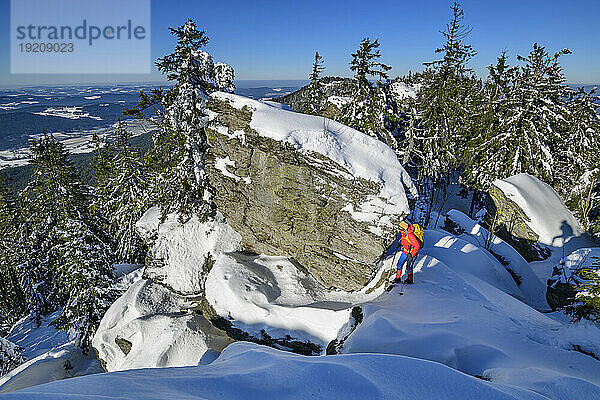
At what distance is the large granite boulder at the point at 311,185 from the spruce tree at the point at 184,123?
3.14 feet

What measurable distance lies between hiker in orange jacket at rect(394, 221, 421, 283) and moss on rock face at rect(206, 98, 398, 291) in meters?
0.63

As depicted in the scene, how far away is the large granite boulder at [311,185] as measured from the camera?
10148 millimetres

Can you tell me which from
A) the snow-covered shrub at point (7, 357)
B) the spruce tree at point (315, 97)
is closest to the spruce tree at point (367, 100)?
the spruce tree at point (315, 97)

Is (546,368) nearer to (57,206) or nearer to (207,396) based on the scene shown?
(207,396)

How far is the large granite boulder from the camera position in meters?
10.1

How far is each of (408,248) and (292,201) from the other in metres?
4.42

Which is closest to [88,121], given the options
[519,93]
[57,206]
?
[57,206]

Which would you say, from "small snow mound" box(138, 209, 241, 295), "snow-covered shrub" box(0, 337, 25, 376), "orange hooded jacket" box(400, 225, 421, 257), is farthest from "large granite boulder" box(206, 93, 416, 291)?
"snow-covered shrub" box(0, 337, 25, 376)

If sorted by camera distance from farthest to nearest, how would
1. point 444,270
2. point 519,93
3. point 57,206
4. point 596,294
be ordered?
point 519,93, point 57,206, point 444,270, point 596,294

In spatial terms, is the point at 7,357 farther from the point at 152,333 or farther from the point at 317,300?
the point at 317,300

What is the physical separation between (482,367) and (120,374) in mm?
6590

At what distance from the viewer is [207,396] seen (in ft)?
12.1

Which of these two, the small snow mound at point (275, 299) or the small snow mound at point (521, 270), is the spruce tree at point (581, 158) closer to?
the small snow mound at point (521, 270)

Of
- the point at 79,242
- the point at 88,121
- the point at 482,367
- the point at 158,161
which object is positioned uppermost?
the point at 88,121
